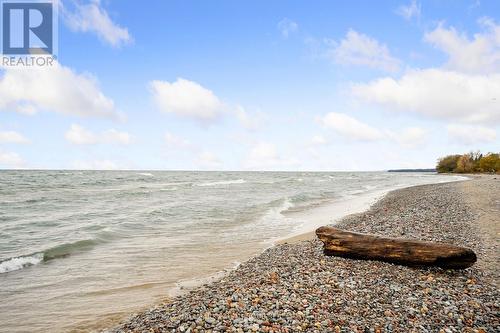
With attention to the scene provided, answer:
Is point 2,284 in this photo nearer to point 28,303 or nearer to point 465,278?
point 28,303

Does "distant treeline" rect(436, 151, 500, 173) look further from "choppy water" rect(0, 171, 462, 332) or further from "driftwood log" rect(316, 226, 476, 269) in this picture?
"driftwood log" rect(316, 226, 476, 269)

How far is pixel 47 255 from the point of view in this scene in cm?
1264

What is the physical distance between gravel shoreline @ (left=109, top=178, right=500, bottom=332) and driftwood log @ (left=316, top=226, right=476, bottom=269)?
0.23 m

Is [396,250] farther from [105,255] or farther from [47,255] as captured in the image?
[47,255]

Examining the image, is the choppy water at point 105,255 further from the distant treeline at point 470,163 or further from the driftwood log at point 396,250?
the distant treeline at point 470,163

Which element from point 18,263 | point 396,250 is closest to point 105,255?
point 18,263

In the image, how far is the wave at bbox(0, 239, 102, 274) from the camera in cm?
1126

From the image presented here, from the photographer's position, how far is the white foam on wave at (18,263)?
11.1m

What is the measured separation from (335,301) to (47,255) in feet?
37.1

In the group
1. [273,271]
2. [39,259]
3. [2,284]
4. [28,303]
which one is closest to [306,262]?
[273,271]

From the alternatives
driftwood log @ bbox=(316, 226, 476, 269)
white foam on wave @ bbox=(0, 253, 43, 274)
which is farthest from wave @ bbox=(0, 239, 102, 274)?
driftwood log @ bbox=(316, 226, 476, 269)

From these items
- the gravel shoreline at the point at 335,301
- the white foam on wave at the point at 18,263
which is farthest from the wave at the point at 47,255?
the gravel shoreline at the point at 335,301

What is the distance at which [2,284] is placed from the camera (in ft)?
32.0

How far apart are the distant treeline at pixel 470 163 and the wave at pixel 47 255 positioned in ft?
429
